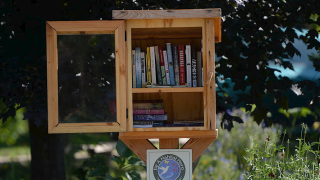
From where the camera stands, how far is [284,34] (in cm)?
322

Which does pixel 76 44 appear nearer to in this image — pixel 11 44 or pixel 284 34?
pixel 11 44

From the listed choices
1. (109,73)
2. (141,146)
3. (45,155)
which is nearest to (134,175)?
(45,155)

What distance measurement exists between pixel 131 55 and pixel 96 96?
336mm

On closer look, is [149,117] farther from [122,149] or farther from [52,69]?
[122,149]

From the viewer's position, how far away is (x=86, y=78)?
208 cm

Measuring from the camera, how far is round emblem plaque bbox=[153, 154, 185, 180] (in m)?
2.23

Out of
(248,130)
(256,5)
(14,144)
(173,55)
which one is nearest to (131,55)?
(173,55)

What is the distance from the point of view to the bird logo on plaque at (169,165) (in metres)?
2.23

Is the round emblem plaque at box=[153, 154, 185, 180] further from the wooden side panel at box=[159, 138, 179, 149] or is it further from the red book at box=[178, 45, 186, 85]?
the red book at box=[178, 45, 186, 85]

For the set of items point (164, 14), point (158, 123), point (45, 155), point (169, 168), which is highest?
point (164, 14)

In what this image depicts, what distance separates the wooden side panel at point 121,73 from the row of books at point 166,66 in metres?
0.18

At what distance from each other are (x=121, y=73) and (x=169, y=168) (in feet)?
2.38

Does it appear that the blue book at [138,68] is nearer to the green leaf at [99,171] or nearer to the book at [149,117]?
the book at [149,117]

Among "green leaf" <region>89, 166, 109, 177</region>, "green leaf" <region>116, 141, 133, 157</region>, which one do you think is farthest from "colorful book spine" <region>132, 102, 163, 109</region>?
"green leaf" <region>89, 166, 109, 177</region>
